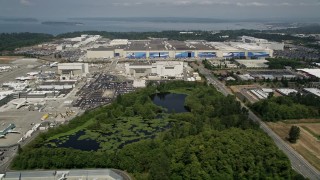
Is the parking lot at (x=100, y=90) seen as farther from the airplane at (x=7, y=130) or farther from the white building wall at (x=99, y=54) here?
the white building wall at (x=99, y=54)

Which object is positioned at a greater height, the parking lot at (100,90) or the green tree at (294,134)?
the parking lot at (100,90)

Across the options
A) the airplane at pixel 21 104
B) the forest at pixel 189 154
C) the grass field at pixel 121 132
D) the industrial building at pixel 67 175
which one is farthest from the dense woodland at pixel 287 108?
the airplane at pixel 21 104

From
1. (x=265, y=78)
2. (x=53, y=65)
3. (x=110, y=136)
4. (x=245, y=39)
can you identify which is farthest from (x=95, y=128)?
(x=245, y=39)

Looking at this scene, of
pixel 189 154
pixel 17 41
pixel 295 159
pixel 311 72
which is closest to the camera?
pixel 189 154

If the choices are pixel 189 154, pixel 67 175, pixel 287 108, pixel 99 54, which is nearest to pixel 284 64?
pixel 287 108

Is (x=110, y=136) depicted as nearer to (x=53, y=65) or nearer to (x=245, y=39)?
(x=53, y=65)

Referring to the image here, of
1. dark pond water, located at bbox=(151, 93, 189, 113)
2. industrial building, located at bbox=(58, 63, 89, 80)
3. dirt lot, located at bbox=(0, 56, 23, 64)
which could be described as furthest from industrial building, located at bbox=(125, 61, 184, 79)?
dirt lot, located at bbox=(0, 56, 23, 64)

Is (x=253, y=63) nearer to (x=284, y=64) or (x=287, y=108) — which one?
(x=284, y=64)
